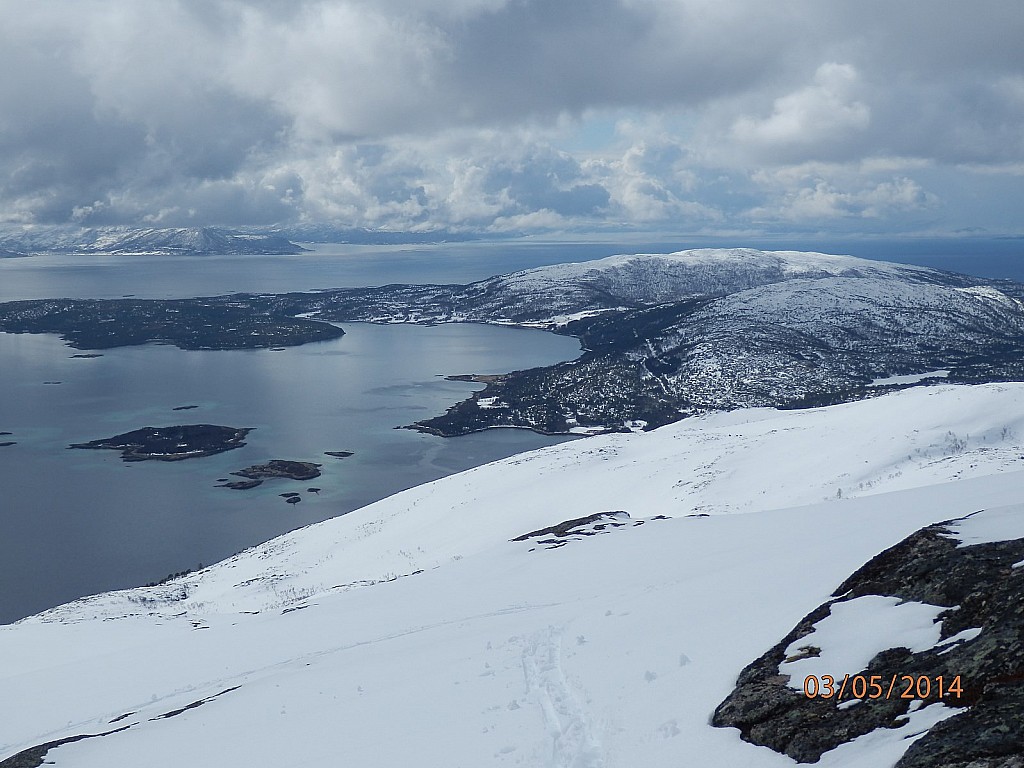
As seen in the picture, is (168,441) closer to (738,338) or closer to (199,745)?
(199,745)

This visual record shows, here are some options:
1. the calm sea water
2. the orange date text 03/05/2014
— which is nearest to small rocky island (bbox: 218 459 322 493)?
the calm sea water

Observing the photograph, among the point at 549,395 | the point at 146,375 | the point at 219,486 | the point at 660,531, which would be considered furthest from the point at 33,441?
the point at 660,531

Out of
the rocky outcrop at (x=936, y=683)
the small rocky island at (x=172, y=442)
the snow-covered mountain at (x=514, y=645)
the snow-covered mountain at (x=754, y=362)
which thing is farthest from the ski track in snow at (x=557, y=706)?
the snow-covered mountain at (x=754, y=362)

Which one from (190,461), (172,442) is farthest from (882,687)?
(172,442)

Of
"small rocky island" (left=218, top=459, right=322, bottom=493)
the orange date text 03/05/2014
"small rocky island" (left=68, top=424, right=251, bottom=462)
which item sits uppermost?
the orange date text 03/05/2014

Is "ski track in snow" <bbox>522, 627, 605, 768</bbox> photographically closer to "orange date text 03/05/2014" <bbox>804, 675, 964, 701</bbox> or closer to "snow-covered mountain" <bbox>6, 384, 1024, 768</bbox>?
"snow-covered mountain" <bbox>6, 384, 1024, 768</bbox>

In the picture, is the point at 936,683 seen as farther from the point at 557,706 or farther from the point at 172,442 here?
the point at 172,442
